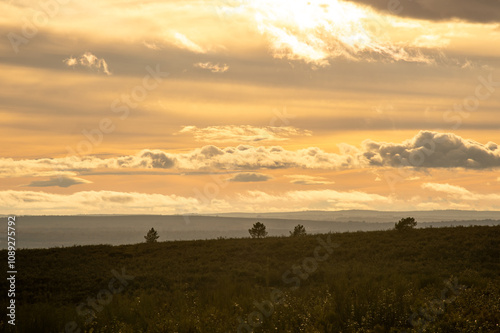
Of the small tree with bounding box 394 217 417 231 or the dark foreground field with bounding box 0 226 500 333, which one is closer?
the dark foreground field with bounding box 0 226 500 333

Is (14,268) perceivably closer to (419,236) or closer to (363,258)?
(363,258)

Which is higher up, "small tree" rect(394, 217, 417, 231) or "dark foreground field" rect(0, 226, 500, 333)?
"small tree" rect(394, 217, 417, 231)

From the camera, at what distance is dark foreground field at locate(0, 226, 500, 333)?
14914 millimetres

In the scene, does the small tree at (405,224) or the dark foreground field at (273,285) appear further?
the small tree at (405,224)

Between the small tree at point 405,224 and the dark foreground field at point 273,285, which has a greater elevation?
the small tree at point 405,224

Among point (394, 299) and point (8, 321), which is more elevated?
point (394, 299)

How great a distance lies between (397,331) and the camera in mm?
13555

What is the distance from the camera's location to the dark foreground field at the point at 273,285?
48.9 ft

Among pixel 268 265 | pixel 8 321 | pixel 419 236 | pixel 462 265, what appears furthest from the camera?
→ pixel 419 236

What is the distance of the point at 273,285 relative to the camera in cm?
2705

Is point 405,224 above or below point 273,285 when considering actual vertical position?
above

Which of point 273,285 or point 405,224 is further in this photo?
point 405,224

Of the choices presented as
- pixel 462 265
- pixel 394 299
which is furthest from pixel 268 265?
pixel 394 299

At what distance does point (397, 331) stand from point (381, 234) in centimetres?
2993
